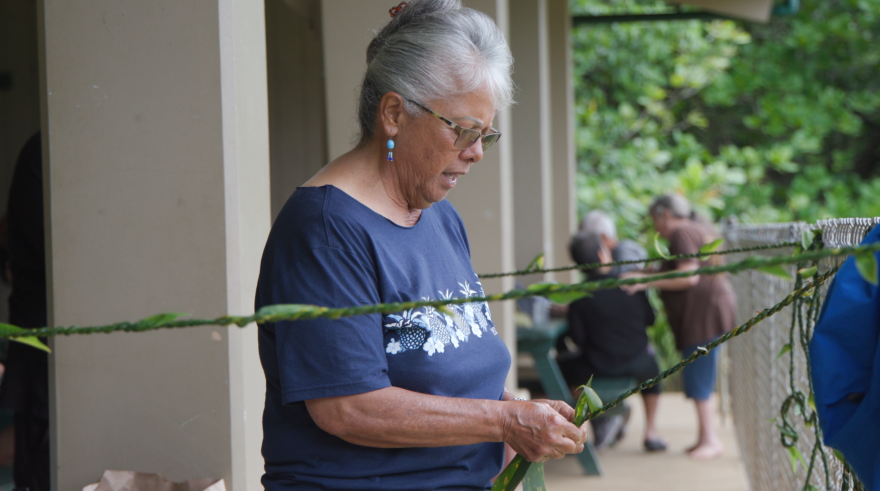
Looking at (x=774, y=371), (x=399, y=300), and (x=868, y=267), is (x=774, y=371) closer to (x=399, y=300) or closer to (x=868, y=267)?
(x=399, y=300)

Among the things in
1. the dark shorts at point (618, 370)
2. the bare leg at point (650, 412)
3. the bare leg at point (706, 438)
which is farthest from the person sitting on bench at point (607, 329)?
the bare leg at point (706, 438)

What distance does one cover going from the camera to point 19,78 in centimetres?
566

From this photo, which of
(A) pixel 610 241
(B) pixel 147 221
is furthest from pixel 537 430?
(A) pixel 610 241

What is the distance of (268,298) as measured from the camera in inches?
55.7

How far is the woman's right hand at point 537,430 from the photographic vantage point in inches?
54.9

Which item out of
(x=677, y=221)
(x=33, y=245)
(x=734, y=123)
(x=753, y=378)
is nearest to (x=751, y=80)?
(x=734, y=123)

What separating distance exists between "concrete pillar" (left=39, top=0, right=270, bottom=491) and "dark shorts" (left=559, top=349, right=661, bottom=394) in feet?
12.1

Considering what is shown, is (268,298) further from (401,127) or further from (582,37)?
(582,37)

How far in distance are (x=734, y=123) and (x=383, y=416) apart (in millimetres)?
13761

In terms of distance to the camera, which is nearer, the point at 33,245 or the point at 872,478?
the point at 872,478

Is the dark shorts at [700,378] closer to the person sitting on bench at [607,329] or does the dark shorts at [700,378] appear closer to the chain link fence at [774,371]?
the person sitting on bench at [607,329]

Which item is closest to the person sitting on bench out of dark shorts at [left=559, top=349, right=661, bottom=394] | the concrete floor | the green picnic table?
dark shorts at [left=559, top=349, right=661, bottom=394]

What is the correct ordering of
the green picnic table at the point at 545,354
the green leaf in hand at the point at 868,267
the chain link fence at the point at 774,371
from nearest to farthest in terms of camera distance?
the green leaf in hand at the point at 868,267
the chain link fence at the point at 774,371
the green picnic table at the point at 545,354

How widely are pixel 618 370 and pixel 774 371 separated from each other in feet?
7.93
